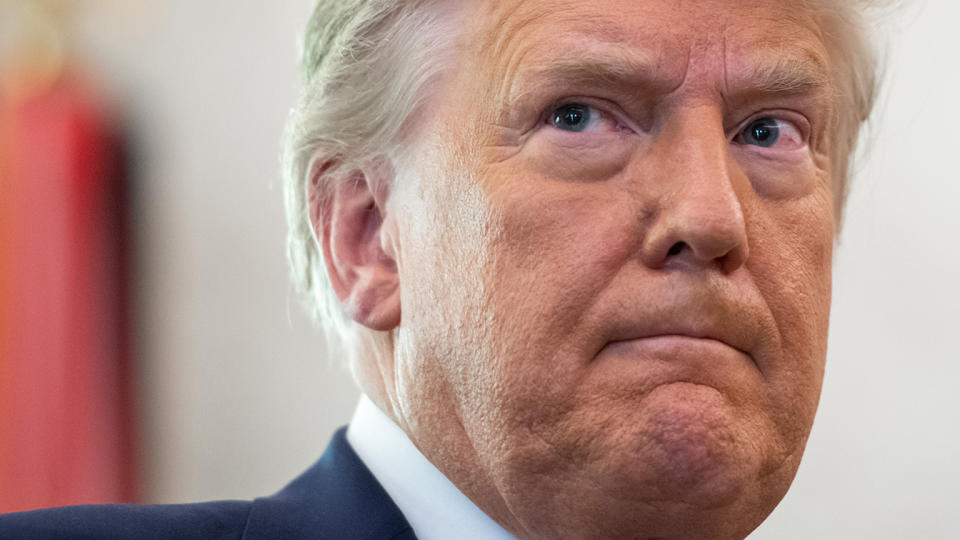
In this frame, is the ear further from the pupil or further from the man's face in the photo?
the pupil

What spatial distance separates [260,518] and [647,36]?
786 millimetres

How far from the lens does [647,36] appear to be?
4.69 feet

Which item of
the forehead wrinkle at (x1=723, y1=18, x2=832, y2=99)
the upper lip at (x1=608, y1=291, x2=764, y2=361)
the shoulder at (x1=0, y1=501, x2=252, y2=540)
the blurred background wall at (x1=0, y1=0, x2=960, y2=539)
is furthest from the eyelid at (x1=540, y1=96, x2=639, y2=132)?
the blurred background wall at (x1=0, y1=0, x2=960, y2=539)

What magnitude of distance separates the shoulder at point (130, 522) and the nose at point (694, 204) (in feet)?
2.12

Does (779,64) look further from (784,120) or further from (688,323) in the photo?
(688,323)

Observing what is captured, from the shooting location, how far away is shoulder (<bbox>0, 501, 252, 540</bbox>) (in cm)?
144

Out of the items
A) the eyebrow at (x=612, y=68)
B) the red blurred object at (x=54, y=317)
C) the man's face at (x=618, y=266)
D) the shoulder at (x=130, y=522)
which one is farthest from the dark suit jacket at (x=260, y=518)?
the red blurred object at (x=54, y=317)

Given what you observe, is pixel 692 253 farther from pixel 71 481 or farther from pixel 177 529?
pixel 71 481

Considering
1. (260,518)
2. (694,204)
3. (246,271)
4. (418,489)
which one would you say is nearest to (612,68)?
(694,204)

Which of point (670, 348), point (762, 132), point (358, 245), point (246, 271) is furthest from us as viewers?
point (246, 271)

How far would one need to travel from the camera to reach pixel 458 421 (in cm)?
148

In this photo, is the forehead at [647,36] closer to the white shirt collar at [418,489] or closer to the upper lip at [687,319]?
the upper lip at [687,319]

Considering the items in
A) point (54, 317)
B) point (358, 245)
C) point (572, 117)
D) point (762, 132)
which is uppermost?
point (762, 132)

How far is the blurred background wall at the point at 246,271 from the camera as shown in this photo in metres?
3.09
